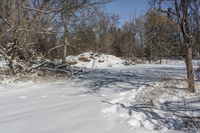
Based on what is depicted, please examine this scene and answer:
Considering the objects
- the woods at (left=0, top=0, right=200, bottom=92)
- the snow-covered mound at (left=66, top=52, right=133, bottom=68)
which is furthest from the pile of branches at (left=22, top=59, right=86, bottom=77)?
the snow-covered mound at (left=66, top=52, right=133, bottom=68)

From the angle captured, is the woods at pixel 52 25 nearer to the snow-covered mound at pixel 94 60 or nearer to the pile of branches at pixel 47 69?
the pile of branches at pixel 47 69

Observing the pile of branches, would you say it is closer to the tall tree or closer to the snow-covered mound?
the tall tree

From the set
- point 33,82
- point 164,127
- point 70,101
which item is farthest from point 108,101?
point 33,82

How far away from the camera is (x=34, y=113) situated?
765cm

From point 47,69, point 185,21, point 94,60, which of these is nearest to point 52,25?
Result: point 47,69

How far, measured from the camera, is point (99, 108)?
8023 mm

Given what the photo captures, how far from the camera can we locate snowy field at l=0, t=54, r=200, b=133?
6.41 meters

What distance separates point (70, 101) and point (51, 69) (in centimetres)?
737

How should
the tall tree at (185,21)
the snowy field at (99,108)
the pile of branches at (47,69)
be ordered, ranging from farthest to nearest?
1. the pile of branches at (47,69)
2. the tall tree at (185,21)
3. the snowy field at (99,108)

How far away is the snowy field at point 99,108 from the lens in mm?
6414

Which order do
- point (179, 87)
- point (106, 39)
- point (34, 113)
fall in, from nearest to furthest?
1. point (34, 113)
2. point (179, 87)
3. point (106, 39)

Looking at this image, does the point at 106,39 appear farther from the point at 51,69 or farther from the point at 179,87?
the point at 179,87

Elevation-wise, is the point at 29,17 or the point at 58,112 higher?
the point at 29,17

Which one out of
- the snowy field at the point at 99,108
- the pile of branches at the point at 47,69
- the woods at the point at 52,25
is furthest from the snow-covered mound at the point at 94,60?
the snowy field at the point at 99,108
